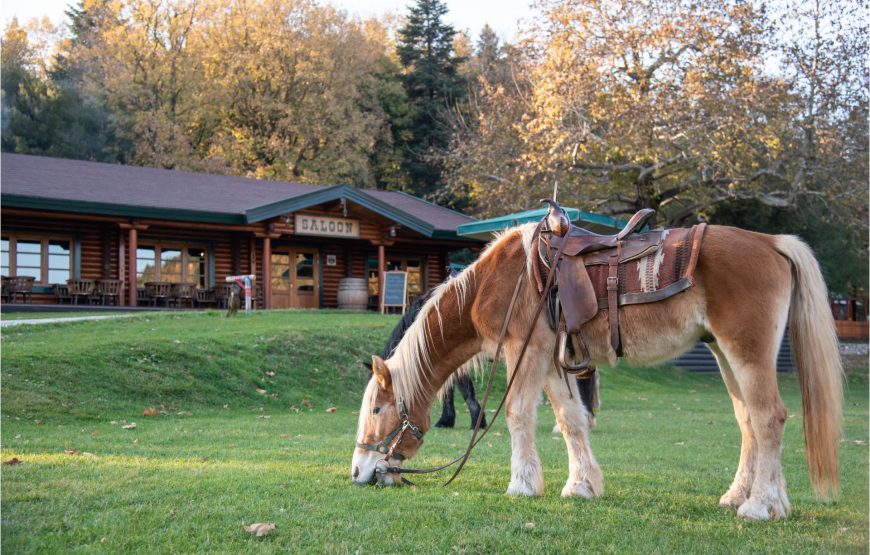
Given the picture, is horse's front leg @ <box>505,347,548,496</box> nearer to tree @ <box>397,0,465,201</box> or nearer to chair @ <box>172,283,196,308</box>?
chair @ <box>172,283,196,308</box>

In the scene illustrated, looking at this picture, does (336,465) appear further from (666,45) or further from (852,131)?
(852,131)

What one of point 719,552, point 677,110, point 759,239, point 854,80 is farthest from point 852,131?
point 719,552

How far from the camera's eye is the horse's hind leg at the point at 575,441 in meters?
5.51

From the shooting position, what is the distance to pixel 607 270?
213 inches

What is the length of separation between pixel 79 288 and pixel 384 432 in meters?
19.0

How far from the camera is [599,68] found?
22.8 metres

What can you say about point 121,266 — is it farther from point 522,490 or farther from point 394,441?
point 522,490

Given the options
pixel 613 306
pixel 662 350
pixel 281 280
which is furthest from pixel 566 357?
pixel 281 280

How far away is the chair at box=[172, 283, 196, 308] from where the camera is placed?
2378cm

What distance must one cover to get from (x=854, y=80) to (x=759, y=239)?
788 inches

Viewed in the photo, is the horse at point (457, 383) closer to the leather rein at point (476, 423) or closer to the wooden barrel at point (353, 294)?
the leather rein at point (476, 423)

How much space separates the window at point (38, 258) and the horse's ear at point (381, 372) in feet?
64.4

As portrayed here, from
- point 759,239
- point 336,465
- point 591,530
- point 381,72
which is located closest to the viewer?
point 591,530

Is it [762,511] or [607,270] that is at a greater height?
[607,270]
